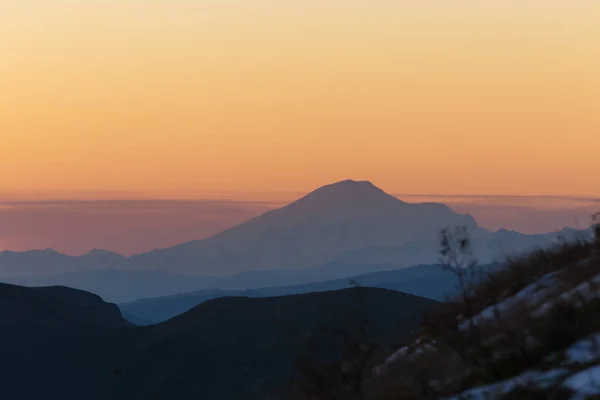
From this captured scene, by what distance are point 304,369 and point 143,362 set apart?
79377 millimetres

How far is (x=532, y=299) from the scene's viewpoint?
10570 millimetres

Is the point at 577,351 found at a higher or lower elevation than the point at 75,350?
higher

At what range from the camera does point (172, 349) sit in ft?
288

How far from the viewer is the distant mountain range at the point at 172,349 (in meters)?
81.6

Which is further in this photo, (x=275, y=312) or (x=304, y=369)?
(x=275, y=312)

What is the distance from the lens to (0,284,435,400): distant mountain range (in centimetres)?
8156

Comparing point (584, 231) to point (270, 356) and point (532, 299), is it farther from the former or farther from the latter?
point (270, 356)

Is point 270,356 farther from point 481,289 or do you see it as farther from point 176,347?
point 481,289

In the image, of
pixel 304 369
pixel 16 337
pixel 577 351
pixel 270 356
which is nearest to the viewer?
pixel 577 351

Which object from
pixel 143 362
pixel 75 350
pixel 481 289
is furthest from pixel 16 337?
pixel 481 289

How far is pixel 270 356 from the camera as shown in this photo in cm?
8225

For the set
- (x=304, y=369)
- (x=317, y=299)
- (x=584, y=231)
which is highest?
(x=584, y=231)

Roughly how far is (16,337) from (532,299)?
3598 inches

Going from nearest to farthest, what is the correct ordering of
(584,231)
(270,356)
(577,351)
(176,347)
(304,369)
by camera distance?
1. (577,351)
2. (304,369)
3. (584,231)
4. (270,356)
5. (176,347)
